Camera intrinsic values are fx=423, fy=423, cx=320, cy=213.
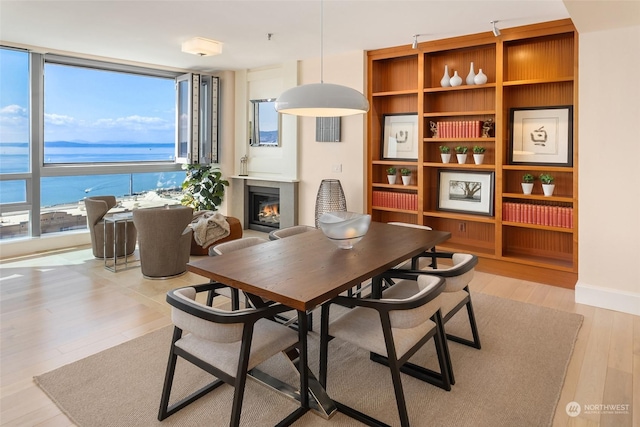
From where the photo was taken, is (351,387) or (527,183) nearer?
(351,387)

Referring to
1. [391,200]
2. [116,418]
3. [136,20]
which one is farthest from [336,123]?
[116,418]

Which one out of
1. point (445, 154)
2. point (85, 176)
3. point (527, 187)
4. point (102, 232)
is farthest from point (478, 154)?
point (85, 176)

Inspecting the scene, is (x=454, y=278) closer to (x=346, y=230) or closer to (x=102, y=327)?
(x=346, y=230)

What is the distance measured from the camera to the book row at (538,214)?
4207mm

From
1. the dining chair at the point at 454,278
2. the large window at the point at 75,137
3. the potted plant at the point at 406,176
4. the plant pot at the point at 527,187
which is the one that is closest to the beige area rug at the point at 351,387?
the dining chair at the point at 454,278

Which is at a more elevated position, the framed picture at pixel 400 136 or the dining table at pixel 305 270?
the framed picture at pixel 400 136

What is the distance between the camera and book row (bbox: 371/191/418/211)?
5.30m

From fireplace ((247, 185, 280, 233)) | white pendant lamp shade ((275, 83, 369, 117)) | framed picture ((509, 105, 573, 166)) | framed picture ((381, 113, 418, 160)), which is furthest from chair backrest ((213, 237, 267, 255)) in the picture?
fireplace ((247, 185, 280, 233))

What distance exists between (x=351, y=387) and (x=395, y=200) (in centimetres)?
330

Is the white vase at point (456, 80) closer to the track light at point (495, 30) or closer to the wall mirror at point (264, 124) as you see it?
the track light at point (495, 30)

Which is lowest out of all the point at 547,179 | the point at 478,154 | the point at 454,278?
the point at 454,278

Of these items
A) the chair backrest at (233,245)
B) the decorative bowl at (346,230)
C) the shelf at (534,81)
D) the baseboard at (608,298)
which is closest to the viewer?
the decorative bowl at (346,230)

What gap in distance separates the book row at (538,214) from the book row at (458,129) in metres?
0.89

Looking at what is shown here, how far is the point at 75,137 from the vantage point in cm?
613
